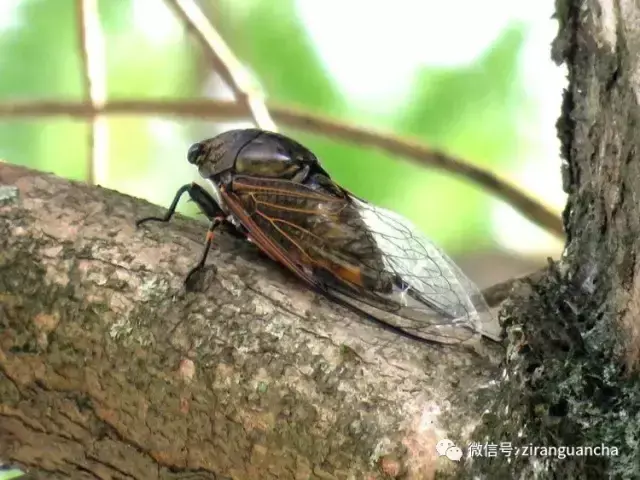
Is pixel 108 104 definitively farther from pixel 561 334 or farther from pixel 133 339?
pixel 561 334

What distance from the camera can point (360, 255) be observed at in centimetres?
148

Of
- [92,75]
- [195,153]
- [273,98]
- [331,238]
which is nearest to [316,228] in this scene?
[331,238]

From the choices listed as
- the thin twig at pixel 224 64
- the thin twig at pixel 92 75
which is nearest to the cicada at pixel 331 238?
the thin twig at pixel 224 64

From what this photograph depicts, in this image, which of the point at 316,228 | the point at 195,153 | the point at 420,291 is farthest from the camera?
the point at 195,153

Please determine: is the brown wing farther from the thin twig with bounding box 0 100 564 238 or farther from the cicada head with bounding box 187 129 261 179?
the thin twig with bounding box 0 100 564 238

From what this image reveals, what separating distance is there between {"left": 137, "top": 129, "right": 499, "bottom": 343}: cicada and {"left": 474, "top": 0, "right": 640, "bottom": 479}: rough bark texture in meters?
0.14

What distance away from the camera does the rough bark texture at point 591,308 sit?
979 millimetres

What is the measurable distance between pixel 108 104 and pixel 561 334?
1.67m

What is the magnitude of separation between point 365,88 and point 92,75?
1.67m

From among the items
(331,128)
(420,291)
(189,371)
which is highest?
(331,128)

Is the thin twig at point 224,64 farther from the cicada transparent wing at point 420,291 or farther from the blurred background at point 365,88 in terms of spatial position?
the blurred background at point 365,88

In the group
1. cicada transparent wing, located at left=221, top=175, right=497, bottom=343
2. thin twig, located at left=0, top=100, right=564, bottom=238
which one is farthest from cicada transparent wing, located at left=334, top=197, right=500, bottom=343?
thin twig, located at left=0, top=100, right=564, bottom=238

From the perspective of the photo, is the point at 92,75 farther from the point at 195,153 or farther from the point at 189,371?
the point at 189,371

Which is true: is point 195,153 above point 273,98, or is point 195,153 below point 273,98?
below
